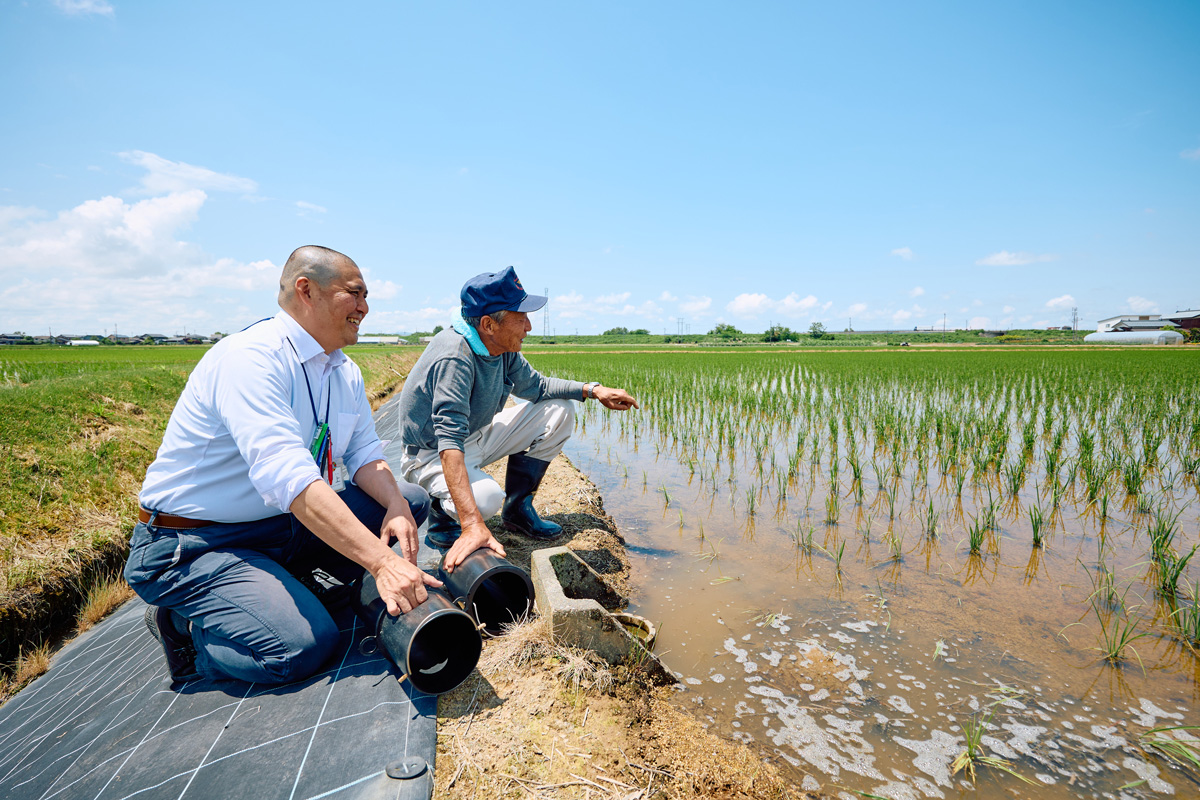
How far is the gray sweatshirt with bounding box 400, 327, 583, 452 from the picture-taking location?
219 cm

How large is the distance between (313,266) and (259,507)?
717 mm

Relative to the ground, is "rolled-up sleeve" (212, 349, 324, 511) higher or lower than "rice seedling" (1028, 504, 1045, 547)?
higher

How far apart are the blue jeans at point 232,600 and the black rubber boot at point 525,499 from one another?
1292 millimetres

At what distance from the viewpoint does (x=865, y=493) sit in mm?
3971

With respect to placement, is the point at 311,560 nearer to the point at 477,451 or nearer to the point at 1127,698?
the point at 477,451

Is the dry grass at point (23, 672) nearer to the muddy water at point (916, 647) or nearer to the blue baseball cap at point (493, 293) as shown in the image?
the blue baseball cap at point (493, 293)

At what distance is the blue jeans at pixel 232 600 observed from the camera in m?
1.44

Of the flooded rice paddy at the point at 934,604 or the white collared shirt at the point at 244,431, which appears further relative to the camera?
the flooded rice paddy at the point at 934,604

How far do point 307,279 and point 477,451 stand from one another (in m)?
1.25

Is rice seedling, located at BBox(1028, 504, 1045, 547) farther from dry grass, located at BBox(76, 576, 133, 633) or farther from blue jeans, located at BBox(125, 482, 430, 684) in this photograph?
dry grass, located at BBox(76, 576, 133, 633)

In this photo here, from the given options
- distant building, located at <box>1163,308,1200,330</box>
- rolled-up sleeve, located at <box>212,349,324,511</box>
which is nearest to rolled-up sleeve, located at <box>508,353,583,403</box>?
rolled-up sleeve, located at <box>212,349,324,511</box>

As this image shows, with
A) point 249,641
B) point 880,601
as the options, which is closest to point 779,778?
point 880,601

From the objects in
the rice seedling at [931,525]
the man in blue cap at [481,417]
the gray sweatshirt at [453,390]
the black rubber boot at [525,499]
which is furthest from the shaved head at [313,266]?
the rice seedling at [931,525]

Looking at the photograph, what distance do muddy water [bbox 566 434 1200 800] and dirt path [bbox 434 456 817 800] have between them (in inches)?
7.2
